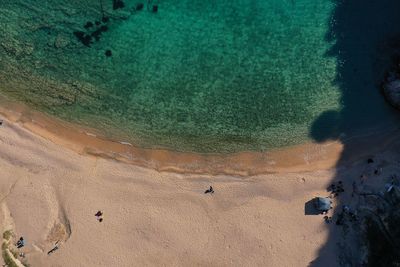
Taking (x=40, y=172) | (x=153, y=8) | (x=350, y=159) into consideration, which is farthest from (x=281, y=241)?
(x=153, y=8)

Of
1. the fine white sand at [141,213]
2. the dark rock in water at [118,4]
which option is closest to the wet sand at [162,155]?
the fine white sand at [141,213]

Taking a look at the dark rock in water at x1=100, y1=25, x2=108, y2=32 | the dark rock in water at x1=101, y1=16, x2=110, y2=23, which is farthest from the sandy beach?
the dark rock in water at x1=101, y1=16, x2=110, y2=23

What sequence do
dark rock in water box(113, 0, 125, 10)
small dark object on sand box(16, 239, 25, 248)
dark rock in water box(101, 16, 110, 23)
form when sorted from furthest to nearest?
dark rock in water box(113, 0, 125, 10), dark rock in water box(101, 16, 110, 23), small dark object on sand box(16, 239, 25, 248)

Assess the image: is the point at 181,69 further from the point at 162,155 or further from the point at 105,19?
the point at 105,19

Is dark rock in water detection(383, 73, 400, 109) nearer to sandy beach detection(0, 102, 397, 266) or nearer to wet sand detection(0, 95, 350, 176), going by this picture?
wet sand detection(0, 95, 350, 176)

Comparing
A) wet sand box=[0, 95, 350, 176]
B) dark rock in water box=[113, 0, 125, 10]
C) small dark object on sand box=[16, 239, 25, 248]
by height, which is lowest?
small dark object on sand box=[16, 239, 25, 248]

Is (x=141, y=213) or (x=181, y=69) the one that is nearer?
(x=141, y=213)

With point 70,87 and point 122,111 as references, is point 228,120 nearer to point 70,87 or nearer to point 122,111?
point 122,111

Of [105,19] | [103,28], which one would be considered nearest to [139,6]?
[105,19]
